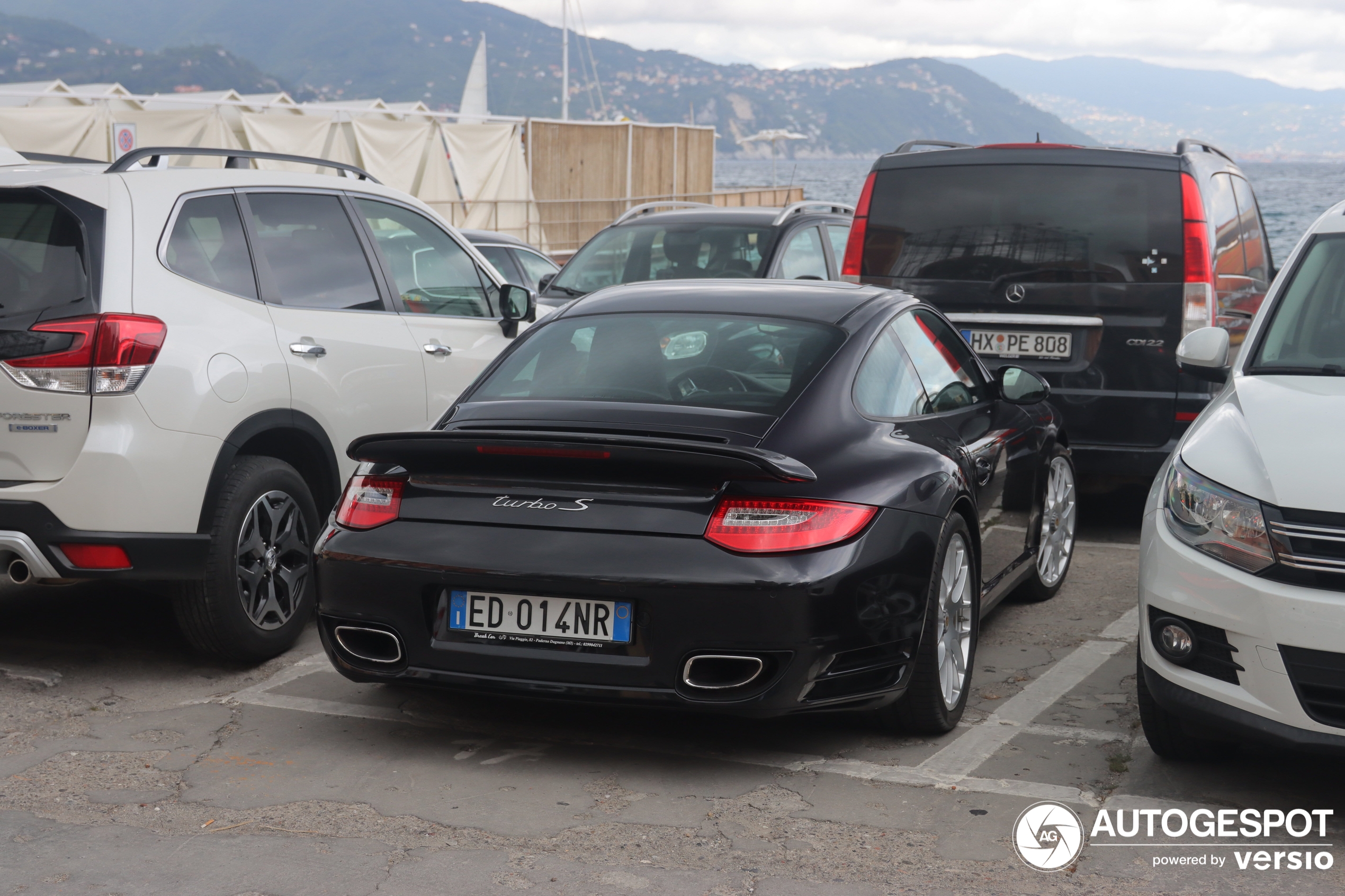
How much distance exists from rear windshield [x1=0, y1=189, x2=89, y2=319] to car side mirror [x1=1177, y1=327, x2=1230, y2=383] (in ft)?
12.2

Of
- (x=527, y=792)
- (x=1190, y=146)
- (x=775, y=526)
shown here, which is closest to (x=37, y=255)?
(x=527, y=792)

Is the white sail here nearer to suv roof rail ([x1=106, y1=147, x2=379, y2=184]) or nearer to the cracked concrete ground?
suv roof rail ([x1=106, y1=147, x2=379, y2=184])

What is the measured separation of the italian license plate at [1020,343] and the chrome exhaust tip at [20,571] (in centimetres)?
456

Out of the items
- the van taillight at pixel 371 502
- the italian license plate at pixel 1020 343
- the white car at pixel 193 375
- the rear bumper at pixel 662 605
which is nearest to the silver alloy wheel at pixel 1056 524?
the italian license plate at pixel 1020 343

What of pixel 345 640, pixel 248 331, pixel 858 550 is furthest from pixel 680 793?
pixel 248 331

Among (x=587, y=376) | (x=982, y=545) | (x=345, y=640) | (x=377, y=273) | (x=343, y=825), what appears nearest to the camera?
(x=343, y=825)

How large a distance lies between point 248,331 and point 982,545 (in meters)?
2.73

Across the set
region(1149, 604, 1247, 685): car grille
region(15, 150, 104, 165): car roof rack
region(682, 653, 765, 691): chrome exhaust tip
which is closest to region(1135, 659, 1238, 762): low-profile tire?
region(1149, 604, 1247, 685): car grille

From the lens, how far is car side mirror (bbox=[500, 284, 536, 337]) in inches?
253

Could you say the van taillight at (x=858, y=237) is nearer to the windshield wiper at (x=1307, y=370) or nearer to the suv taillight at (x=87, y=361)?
the windshield wiper at (x=1307, y=370)

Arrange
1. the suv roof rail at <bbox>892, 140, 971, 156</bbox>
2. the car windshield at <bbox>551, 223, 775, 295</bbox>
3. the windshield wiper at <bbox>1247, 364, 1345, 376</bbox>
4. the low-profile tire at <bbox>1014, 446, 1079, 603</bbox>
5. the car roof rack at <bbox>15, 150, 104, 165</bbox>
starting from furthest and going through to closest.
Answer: the car windshield at <bbox>551, 223, 775, 295</bbox> < the suv roof rail at <bbox>892, 140, 971, 156</bbox> < the low-profile tire at <bbox>1014, 446, 1079, 603</bbox> < the car roof rack at <bbox>15, 150, 104, 165</bbox> < the windshield wiper at <bbox>1247, 364, 1345, 376</bbox>

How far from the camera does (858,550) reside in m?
3.78

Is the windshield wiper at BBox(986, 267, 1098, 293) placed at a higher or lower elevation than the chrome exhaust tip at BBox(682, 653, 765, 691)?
higher

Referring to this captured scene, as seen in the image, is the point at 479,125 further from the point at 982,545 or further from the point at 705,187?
the point at 982,545
